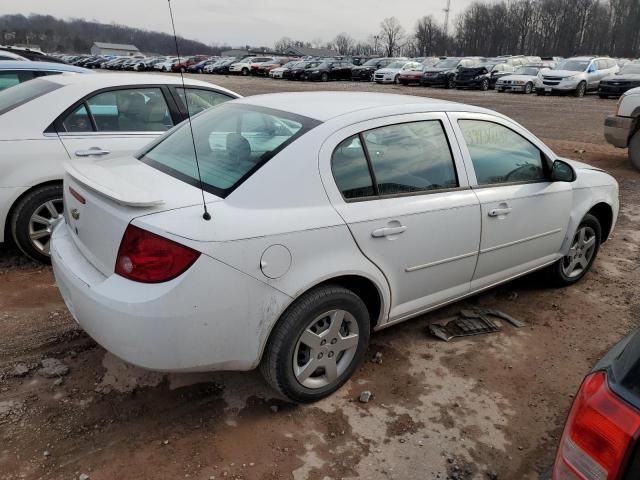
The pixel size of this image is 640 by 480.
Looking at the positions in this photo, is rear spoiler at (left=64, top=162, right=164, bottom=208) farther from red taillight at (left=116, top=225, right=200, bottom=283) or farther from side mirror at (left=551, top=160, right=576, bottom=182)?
side mirror at (left=551, top=160, right=576, bottom=182)

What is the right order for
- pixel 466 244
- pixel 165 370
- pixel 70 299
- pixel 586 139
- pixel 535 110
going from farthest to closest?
pixel 535 110 → pixel 586 139 → pixel 466 244 → pixel 70 299 → pixel 165 370

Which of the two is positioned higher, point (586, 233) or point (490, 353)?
point (586, 233)

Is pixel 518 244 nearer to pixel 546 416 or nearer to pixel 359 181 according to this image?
pixel 546 416

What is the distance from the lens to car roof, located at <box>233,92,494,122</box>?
309 cm

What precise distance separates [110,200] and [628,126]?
8873 millimetres

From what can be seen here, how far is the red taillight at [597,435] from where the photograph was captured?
1306mm

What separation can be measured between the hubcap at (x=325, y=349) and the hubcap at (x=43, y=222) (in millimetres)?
2738

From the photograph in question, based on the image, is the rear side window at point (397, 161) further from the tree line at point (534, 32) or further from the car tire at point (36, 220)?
the tree line at point (534, 32)

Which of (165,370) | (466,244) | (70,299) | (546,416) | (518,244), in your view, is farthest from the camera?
(518,244)

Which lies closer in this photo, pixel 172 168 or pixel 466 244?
pixel 172 168

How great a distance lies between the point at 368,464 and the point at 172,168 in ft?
6.18

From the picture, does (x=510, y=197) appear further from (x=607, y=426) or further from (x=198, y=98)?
(x=198, y=98)

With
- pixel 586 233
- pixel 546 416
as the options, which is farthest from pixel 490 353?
pixel 586 233

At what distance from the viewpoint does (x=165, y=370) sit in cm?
248
